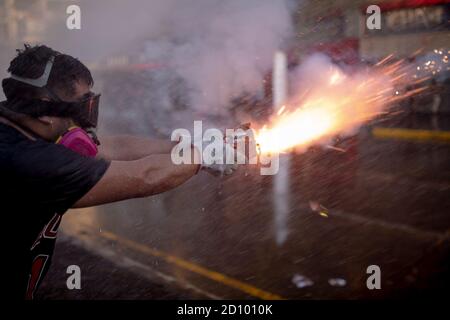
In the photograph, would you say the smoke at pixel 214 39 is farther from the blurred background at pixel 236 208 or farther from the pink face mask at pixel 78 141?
the pink face mask at pixel 78 141

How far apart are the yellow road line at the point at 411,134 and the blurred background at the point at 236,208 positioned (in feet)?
13.9

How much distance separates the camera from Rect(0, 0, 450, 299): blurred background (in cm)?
431

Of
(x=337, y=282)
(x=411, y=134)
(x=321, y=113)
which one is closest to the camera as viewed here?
(x=321, y=113)

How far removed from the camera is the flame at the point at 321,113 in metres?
3.68

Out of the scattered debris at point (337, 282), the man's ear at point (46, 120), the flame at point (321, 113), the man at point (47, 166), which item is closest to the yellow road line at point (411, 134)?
the flame at point (321, 113)

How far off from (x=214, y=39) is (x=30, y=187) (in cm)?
298

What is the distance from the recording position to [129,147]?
3.30 metres

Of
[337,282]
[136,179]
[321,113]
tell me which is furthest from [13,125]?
[337,282]

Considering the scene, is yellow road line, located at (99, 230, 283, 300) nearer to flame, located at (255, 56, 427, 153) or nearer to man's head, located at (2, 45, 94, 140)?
flame, located at (255, 56, 427, 153)

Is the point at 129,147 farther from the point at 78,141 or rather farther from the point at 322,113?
the point at 322,113

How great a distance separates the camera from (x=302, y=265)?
4.50m

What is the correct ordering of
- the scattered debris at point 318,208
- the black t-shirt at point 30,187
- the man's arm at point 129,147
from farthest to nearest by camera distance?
the scattered debris at point 318,208 < the man's arm at point 129,147 < the black t-shirt at point 30,187
